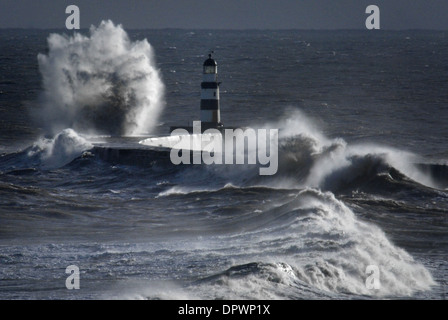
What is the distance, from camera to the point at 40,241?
48.0ft

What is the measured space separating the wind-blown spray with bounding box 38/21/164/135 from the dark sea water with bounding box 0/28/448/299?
93 mm

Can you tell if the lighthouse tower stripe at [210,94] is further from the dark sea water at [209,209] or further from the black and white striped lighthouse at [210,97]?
the dark sea water at [209,209]

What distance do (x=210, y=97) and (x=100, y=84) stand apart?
406 inches

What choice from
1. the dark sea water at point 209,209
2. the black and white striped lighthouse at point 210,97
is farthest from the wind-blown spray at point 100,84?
the black and white striped lighthouse at point 210,97

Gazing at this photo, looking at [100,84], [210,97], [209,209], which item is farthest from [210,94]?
[100,84]

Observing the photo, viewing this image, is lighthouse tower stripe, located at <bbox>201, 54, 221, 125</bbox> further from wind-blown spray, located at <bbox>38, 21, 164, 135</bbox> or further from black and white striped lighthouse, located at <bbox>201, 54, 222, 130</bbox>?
wind-blown spray, located at <bbox>38, 21, 164, 135</bbox>

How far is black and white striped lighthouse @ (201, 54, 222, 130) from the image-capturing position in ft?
90.1

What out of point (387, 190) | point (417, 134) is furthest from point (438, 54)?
point (387, 190)

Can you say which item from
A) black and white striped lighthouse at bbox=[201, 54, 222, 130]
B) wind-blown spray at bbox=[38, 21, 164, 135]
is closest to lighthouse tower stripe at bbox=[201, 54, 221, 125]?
black and white striped lighthouse at bbox=[201, 54, 222, 130]

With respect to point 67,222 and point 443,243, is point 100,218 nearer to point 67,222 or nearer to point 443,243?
point 67,222

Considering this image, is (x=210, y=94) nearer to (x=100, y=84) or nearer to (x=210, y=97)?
(x=210, y=97)

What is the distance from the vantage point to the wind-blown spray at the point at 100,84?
35.5 metres

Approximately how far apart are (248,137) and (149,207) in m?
9.01
